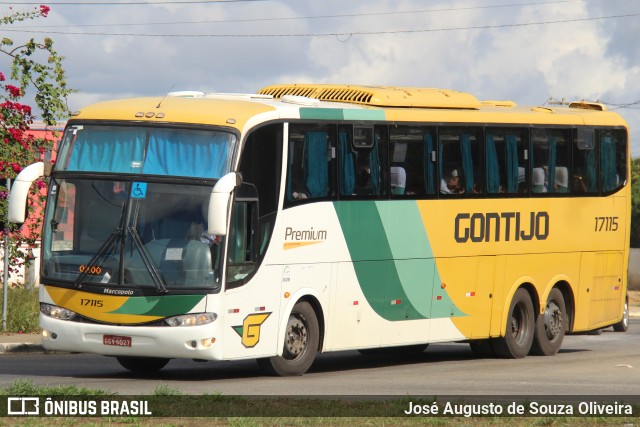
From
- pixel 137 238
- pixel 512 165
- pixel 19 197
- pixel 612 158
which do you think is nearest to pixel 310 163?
pixel 137 238

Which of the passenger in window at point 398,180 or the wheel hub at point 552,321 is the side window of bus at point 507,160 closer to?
the passenger in window at point 398,180

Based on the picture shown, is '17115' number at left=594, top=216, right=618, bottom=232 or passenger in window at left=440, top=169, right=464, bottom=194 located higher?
passenger in window at left=440, top=169, right=464, bottom=194

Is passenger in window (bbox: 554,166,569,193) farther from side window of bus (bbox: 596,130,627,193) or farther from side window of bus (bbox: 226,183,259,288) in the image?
side window of bus (bbox: 226,183,259,288)

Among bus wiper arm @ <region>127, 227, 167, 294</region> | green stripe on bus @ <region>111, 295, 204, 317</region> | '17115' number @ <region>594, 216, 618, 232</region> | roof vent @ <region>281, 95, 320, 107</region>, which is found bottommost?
green stripe on bus @ <region>111, 295, 204, 317</region>

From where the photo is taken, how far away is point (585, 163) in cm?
2420

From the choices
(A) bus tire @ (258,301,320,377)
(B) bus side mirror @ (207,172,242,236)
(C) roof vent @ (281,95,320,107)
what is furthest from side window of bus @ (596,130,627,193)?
(B) bus side mirror @ (207,172,242,236)

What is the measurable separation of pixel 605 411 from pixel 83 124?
25.1ft

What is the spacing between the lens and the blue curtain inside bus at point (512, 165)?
73.5 ft

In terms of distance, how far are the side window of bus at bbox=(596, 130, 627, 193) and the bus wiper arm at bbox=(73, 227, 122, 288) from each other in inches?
417

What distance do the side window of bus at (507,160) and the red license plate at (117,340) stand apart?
7365 millimetres

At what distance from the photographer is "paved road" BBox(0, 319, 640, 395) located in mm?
16375

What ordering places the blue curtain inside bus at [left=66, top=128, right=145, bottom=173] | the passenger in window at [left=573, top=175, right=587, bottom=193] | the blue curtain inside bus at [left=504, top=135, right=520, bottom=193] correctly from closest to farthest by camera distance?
1. the blue curtain inside bus at [left=66, top=128, right=145, bottom=173]
2. the blue curtain inside bus at [left=504, top=135, right=520, bottom=193]
3. the passenger in window at [left=573, top=175, right=587, bottom=193]

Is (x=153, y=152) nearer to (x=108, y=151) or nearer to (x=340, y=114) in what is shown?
(x=108, y=151)

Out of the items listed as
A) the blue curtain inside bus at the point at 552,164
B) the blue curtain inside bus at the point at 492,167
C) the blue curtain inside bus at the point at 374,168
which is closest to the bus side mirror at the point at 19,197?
the blue curtain inside bus at the point at 374,168
